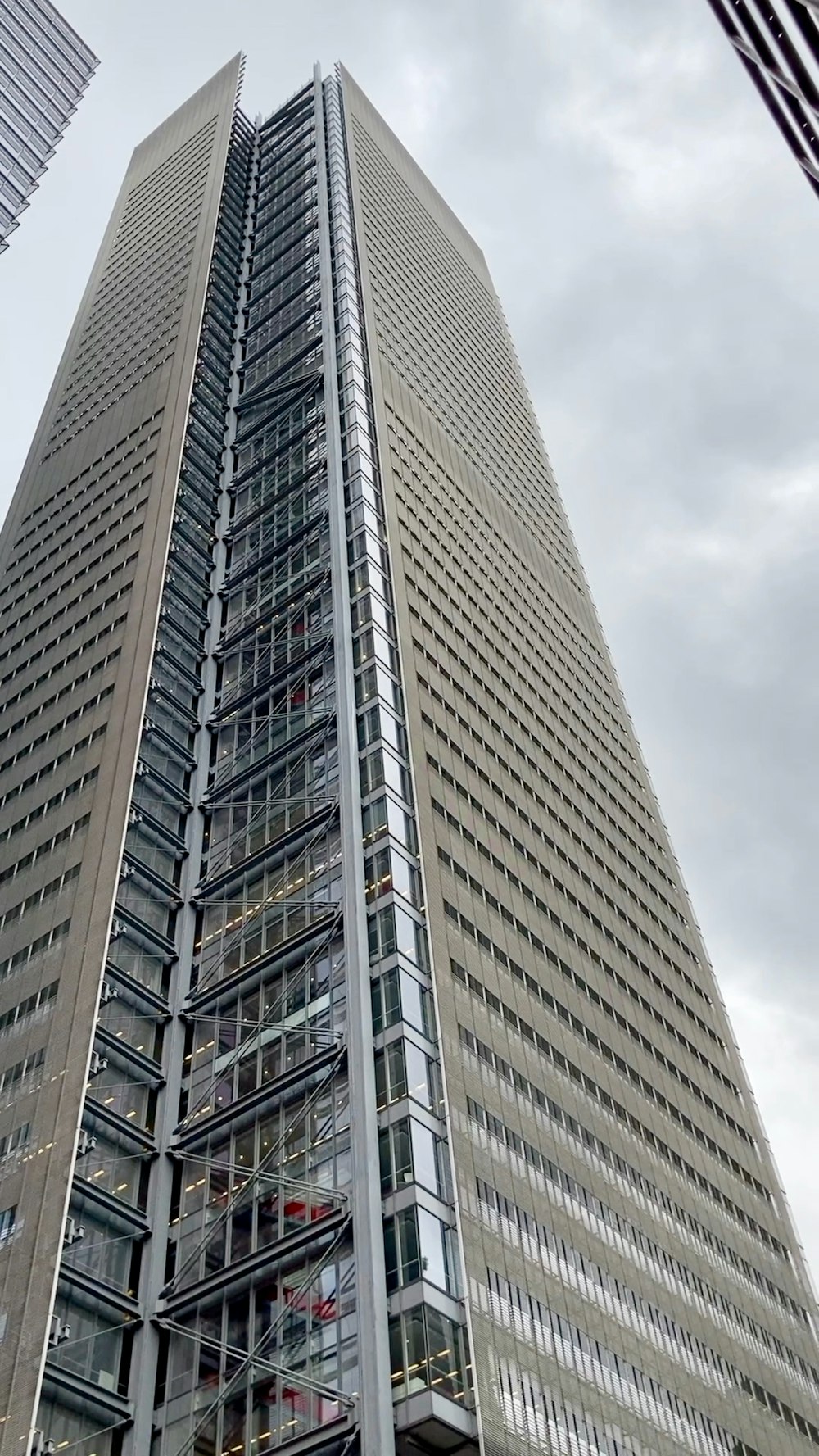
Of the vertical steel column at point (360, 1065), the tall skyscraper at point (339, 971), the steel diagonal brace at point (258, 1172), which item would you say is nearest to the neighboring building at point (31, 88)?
the tall skyscraper at point (339, 971)

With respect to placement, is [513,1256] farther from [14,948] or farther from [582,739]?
[582,739]

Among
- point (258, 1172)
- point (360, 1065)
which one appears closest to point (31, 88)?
point (360, 1065)

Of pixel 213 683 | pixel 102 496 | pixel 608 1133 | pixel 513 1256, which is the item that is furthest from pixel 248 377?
pixel 513 1256

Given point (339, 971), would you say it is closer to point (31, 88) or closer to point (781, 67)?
point (781, 67)

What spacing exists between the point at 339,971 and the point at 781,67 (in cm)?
3677

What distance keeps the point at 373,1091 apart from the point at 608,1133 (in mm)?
17700

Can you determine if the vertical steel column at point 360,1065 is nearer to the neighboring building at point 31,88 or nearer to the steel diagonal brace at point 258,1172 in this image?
the steel diagonal brace at point 258,1172

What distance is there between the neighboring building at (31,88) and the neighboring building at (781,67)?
12260cm

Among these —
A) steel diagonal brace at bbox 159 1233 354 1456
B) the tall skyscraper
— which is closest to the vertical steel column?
the tall skyscraper

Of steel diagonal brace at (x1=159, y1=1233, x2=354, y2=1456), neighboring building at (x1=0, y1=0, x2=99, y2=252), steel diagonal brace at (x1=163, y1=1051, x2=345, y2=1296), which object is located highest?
neighboring building at (x1=0, y1=0, x2=99, y2=252)

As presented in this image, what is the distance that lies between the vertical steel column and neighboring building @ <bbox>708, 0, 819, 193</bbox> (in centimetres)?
3293

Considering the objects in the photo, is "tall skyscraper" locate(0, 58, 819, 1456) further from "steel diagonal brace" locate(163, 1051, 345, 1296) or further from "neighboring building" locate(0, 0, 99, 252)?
"neighboring building" locate(0, 0, 99, 252)

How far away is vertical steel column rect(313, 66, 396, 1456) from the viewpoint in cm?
4297

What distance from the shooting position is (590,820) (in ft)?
285
